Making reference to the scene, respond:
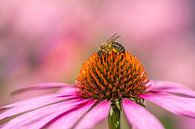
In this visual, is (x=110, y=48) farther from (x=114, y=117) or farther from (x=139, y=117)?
(x=139, y=117)

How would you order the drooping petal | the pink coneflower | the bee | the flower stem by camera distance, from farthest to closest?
the bee < the drooping petal < the flower stem < the pink coneflower

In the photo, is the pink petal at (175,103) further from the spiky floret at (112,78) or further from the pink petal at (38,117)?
the pink petal at (38,117)

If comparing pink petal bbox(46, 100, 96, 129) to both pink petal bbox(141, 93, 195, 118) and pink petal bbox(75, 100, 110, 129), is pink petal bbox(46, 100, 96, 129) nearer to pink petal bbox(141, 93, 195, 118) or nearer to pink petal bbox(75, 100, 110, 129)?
pink petal bbox(75, 100, 110, 129)

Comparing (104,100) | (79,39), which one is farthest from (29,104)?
(79,39)

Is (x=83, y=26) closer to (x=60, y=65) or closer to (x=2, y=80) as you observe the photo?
(x=60, y=65)

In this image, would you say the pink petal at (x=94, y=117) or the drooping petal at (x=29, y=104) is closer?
the pink petal at (x=94, y=117)

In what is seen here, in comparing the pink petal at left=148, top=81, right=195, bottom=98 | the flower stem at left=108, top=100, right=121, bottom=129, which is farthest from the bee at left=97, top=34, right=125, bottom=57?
the flower stem at left=108, top=100, right=121, bottom=129

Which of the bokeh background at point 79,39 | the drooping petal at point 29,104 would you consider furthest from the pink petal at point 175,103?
the bokeh background at point 79,39
